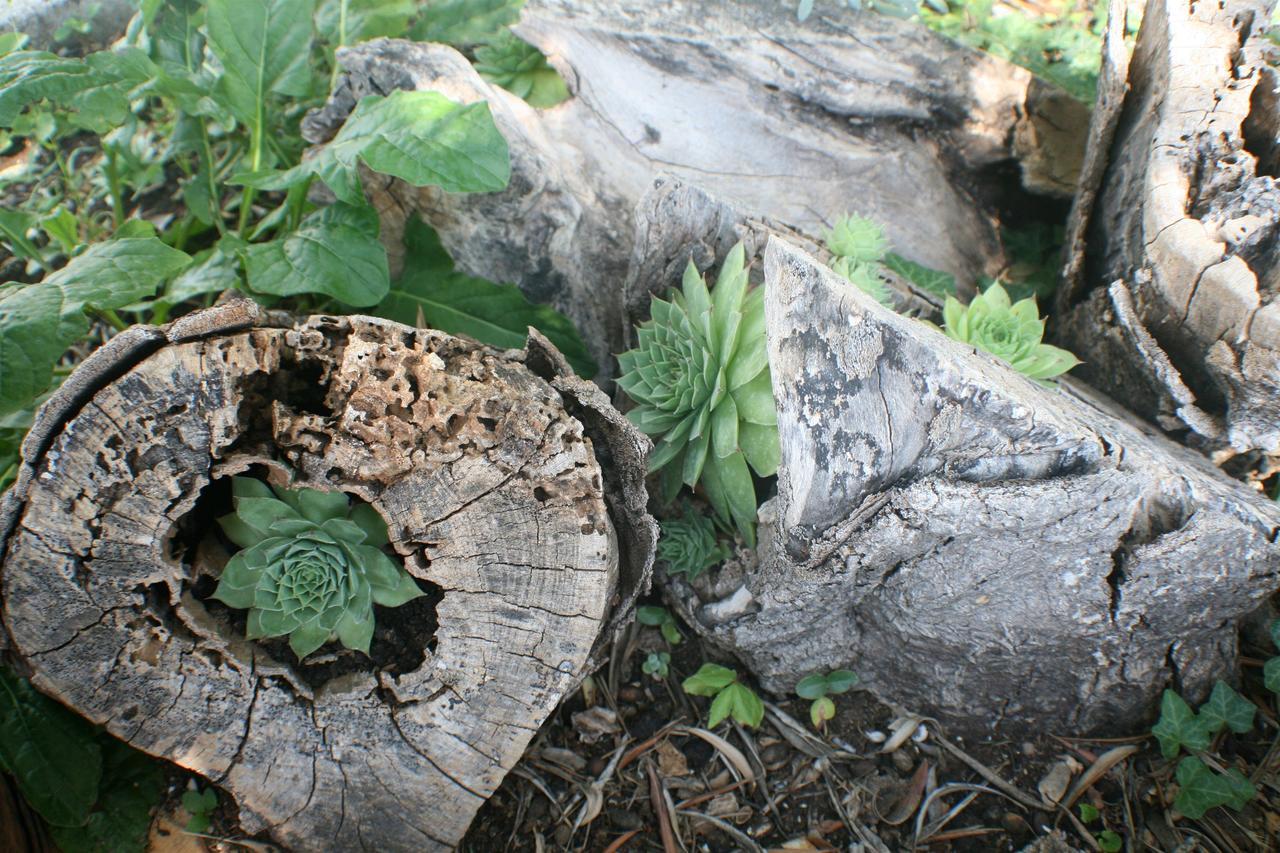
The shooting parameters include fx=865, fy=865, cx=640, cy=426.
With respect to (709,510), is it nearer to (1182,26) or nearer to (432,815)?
(432,815)

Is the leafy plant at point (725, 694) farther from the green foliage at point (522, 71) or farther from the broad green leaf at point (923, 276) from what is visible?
the green foliage at point (522, 71)

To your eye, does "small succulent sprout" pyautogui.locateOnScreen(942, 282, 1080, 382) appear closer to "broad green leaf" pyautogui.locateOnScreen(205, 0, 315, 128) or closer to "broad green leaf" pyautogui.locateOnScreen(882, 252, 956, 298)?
"broad green leaf" pyautogui.locateOnScreen(882, 252, 956, 298)

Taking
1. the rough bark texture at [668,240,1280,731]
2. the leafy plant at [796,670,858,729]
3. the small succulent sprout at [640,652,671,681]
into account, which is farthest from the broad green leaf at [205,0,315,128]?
the leafy plant at [796,670,858,729]

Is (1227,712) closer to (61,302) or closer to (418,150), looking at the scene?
(418,150)

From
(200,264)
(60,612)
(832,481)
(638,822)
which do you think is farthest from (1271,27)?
(60,612)

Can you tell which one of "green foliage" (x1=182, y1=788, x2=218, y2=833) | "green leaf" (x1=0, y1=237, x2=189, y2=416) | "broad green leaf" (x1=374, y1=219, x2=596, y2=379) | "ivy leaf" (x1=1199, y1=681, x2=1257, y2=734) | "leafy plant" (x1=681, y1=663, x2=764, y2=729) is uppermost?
"green leaf" (x1=0, y1=237, x2=189, y2=416)

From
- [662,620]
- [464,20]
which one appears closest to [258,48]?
[464,20]
